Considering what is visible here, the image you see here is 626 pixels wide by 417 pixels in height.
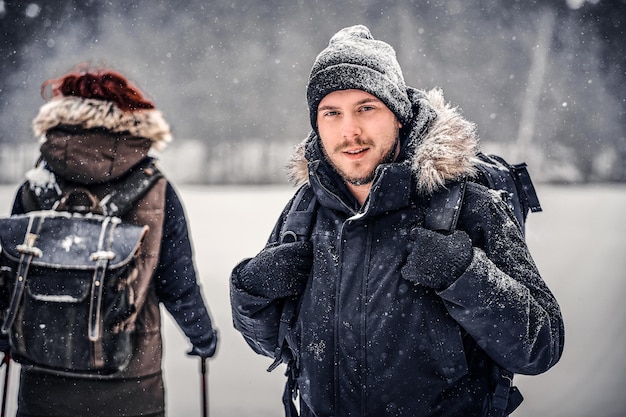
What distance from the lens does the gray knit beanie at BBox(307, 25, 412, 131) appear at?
162cm

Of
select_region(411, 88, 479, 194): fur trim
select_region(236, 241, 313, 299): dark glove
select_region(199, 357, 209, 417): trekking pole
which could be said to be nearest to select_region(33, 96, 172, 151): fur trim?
select_region(199, 357, 209, 417): trekking pole

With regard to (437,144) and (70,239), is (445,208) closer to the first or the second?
(437,144)

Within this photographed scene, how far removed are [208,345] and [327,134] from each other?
4.16 feet

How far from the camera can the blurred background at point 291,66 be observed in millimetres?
3697

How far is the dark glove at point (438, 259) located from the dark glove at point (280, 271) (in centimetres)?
33

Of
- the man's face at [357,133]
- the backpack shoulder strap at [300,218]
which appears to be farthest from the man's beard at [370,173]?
the backpack shoulder strap at [300,218]

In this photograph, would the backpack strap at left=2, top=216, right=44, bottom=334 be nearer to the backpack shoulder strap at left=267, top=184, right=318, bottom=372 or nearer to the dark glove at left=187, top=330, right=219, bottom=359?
the dark glove at left=187, top=330, right=219, bottom=359

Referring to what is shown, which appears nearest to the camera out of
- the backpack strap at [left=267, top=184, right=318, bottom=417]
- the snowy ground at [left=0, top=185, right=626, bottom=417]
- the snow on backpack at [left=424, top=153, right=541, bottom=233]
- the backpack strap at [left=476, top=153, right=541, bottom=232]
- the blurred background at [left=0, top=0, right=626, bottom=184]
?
the snow on backpack at [left=424, top=153, right=541, bottom=233]

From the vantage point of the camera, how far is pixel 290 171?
187cm

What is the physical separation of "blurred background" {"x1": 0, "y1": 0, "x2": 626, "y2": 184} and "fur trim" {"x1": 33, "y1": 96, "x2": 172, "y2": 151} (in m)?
1.51

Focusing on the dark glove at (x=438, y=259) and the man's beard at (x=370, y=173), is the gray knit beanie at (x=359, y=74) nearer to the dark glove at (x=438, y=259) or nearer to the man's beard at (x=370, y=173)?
the man's beard at (x=370, y=173)

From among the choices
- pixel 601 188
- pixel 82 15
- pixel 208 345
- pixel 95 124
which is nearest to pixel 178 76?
pixel 82 15

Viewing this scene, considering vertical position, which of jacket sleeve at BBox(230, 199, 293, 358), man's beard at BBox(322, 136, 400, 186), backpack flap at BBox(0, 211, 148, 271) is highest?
man's beard at BBox(322, 136, 400, 186)

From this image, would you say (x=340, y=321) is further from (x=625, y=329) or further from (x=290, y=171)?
(x=625, y=329)
